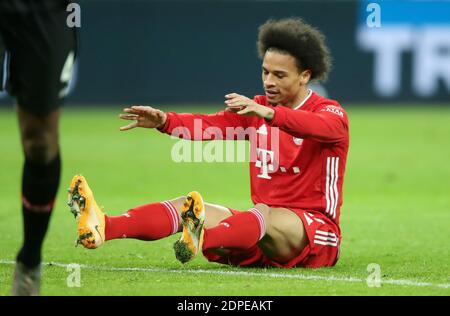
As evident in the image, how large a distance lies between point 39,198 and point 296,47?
2.24 metres

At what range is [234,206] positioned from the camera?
966 cm

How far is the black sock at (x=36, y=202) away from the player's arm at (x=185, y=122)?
131 cm

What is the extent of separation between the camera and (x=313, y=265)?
6082mm

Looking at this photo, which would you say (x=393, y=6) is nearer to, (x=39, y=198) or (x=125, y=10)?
(x=125, y=10)

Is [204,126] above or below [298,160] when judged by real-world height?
above

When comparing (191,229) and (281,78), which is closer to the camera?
(191,229)

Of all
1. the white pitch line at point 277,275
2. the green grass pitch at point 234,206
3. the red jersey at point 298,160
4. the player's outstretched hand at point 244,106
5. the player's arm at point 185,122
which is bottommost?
the green grass pitch at point 234,206

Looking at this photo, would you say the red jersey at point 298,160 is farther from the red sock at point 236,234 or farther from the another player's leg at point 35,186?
the another player's leg at point 35,186

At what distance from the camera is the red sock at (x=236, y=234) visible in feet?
18.7

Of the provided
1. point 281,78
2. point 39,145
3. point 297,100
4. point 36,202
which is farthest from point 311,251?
point 39,145

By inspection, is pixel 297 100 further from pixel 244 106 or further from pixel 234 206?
pixel 234 206

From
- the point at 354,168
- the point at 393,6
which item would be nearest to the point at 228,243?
the point at 354,168

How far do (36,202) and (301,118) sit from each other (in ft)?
5.57

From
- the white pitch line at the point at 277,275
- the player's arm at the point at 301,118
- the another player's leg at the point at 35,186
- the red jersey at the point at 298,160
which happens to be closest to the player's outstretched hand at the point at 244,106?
the player's arm at the point at 301,118
